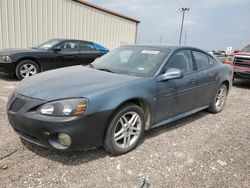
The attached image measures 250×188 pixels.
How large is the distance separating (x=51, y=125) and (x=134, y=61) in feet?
5.85

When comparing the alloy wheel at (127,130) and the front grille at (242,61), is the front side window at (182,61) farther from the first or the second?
the front grille at (242,61)

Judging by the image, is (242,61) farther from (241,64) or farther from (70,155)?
(70,155)

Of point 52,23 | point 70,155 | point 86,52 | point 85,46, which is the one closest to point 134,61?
point 70,155

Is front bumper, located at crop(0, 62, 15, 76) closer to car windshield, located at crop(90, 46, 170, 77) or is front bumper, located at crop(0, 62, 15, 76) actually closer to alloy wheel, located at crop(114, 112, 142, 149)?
car windshield, located at crop(90, 46, 170, 77)

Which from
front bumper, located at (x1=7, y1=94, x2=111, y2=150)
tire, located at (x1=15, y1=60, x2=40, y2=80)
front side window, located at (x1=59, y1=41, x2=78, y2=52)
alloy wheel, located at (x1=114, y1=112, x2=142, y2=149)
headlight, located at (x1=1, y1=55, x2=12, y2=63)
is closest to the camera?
front bumper, located at (x1=7, y1=94, x2=111, y2=150)

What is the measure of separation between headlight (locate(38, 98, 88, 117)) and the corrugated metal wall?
31.2 ft

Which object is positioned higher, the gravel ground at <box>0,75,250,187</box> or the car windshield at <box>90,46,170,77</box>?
the car windshield at <box>90,46,170,77</box>

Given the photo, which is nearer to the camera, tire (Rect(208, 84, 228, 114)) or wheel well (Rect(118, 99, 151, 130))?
wheel well (Rect(118, 99, 151, 130))

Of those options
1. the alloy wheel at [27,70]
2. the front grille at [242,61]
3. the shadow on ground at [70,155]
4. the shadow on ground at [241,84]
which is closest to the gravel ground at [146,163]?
the shadow on ground at [70,155]

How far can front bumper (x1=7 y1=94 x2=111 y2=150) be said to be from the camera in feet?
8.30

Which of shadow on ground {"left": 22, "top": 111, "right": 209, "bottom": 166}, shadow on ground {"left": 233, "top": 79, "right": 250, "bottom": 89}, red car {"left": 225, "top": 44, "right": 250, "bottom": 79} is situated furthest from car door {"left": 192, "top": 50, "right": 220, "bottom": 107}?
shadow on ground {"left": 233, "top": 79, "right": 250, "bottom": 89}

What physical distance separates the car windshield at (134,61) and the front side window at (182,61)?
0.15m

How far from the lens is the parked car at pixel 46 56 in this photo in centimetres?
676

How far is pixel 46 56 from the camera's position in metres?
7.46
